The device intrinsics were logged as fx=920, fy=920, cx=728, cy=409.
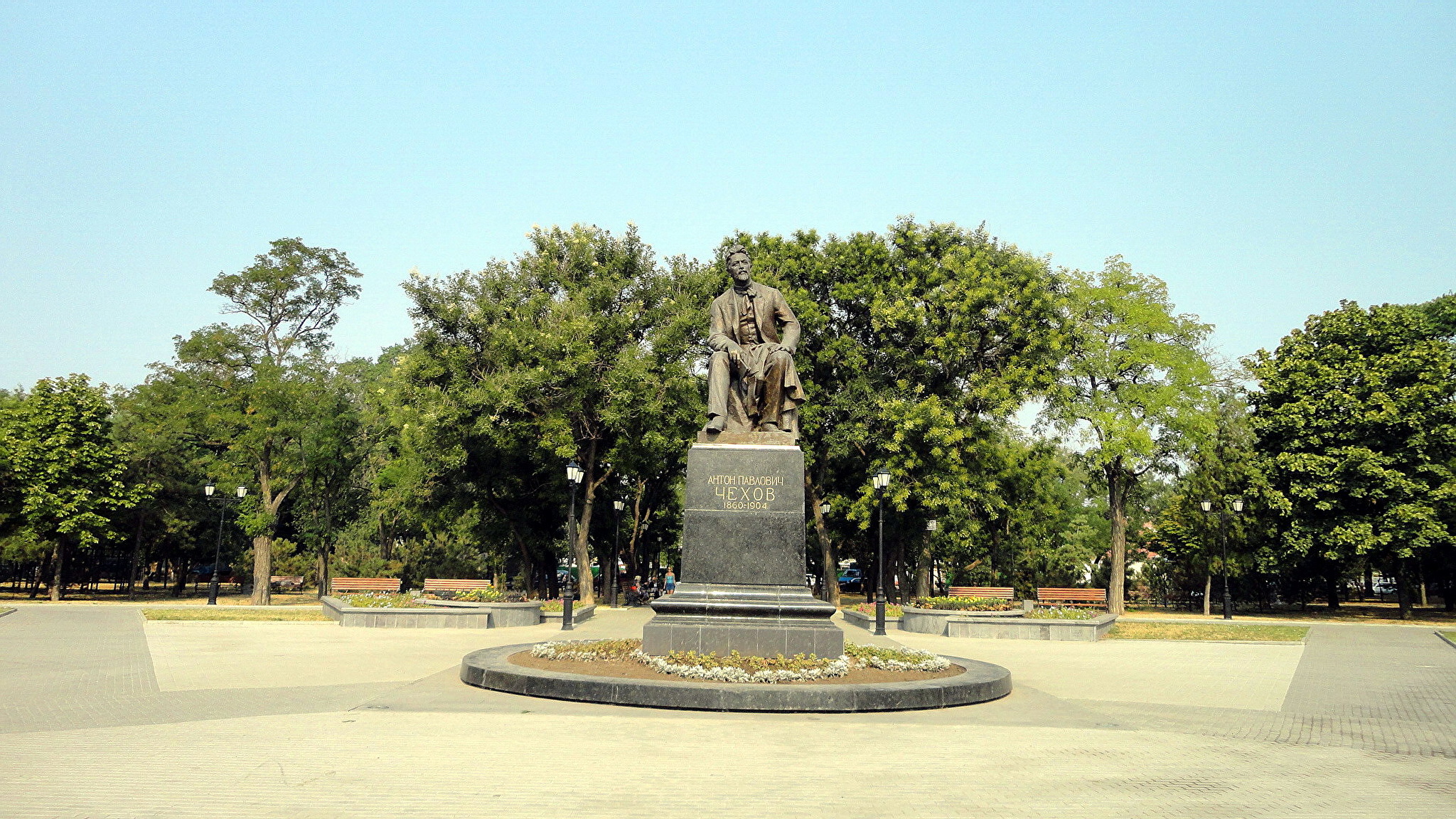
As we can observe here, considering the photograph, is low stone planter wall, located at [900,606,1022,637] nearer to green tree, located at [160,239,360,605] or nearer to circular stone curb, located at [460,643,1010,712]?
circular stone curb, located at [460,643,1010,712]

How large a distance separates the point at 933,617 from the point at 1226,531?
728 inches

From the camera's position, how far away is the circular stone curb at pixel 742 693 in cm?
890

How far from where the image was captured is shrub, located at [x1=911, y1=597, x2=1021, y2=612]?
22391mm

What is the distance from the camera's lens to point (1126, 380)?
110ft

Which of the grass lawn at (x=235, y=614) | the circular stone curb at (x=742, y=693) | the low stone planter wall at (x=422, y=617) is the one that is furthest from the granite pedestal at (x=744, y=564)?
the grass lawn at (x=235, y=614)

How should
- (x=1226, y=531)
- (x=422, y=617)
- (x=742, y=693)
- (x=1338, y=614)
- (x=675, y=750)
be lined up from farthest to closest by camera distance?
1. (x=1338, y=614)
2. (x=1226, y=531)
3. (x=422, y=617)
4. (x=742, y=693)
5. (x=675, y=750)

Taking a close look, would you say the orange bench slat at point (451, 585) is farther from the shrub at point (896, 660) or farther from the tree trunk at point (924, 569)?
the shrub at point (896, 660)

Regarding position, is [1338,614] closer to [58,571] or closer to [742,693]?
[742,693]

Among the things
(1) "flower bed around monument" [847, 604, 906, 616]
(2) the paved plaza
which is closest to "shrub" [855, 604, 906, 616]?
(1) "flower bed around monument" [847, 604, 906, 616]

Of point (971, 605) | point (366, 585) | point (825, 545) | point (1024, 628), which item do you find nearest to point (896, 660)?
point (1024, 628)

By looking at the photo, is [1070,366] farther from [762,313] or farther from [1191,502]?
[762,313]

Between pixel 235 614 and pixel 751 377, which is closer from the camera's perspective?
pixel 751 377

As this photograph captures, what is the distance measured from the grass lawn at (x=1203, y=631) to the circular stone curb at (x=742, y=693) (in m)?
13.9

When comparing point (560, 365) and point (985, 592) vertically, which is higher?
point (560, 365)
